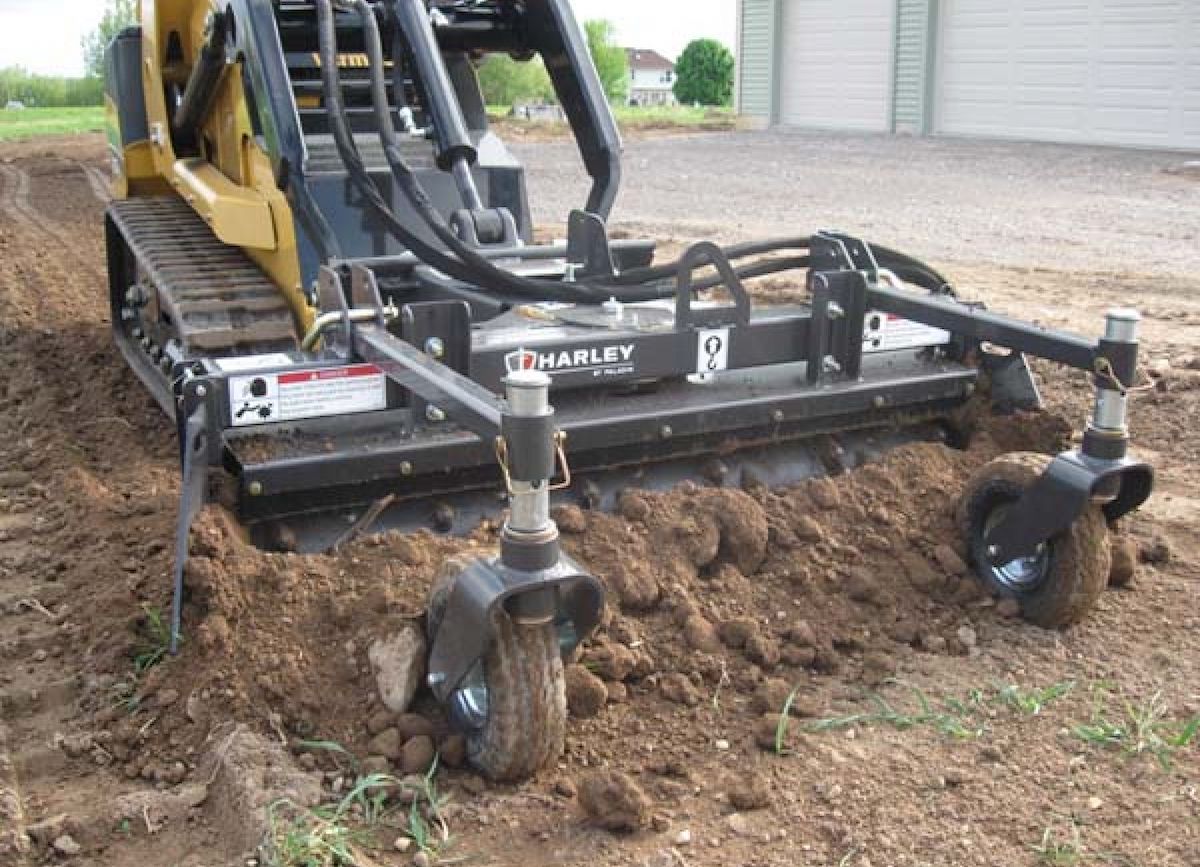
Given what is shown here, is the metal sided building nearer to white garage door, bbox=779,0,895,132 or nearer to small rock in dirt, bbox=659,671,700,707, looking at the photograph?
white garage door, bbox=779,0,895,132

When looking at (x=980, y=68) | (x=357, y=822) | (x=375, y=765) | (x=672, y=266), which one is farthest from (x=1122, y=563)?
(x=980, y=68)

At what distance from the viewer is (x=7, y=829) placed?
3162 mm

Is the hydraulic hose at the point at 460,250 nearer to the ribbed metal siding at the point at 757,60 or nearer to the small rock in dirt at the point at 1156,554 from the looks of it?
the small rock in dirt at the point at 1156,554

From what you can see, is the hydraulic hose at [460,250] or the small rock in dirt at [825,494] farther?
the hydraulic hose at [460,250]

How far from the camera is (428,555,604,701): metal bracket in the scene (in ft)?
10.0

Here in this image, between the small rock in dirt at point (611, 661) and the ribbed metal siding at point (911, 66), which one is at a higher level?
the ribbed metal siding at point (911, 66)

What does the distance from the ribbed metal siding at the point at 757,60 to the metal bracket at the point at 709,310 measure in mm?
27995

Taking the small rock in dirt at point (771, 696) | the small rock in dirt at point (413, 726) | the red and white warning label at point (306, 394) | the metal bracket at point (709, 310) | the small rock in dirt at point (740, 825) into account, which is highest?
the metal bracket at point (709, 310)

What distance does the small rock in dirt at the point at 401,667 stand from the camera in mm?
3529

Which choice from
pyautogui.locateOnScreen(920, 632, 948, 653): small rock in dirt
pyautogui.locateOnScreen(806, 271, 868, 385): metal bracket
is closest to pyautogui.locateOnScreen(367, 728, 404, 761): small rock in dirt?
pyautogui.locateOnScreen(920, 632, 948, 653): small rock in dirt

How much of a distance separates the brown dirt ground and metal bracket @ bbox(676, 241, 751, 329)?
0.61 metres

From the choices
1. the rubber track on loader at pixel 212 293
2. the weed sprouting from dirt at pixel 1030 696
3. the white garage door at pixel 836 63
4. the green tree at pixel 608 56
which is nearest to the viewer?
the weed sprouting from dirt at pixel 1030 696

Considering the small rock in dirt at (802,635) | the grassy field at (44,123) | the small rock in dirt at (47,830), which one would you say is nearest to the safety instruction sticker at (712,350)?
the small rock in dirt at (802,635)

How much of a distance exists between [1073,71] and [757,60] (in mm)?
9581
